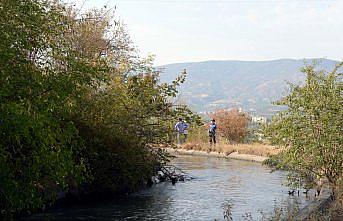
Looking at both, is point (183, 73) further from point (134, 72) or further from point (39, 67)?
point (39, 67)

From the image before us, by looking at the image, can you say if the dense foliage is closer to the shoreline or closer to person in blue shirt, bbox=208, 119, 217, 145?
the shoreline

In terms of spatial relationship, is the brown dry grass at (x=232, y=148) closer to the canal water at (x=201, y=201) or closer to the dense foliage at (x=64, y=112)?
the canal water at (x=201, y=201)

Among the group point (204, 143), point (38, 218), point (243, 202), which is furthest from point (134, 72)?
point (204, 143)

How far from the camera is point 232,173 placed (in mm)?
26797

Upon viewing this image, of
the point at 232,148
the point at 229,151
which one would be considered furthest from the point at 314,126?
the point at 232,148

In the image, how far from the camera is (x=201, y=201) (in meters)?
19.2

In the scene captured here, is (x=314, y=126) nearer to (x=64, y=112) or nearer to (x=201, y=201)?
(x=201, y=201)

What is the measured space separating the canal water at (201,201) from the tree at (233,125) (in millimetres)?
13638

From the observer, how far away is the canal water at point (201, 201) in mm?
16781

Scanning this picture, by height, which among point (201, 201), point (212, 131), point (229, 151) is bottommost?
point (201, 201)

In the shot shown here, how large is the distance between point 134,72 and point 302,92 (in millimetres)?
7374

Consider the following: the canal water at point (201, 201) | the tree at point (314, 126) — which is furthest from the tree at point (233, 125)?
the tree at point (314, 126)

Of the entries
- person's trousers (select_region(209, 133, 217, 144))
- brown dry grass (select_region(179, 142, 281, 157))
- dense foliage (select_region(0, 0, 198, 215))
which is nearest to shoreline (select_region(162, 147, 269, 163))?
brown dry grass (select_region(179, 142, 281, 157))

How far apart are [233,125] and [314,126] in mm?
24321
